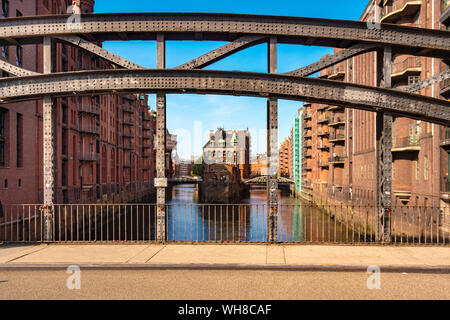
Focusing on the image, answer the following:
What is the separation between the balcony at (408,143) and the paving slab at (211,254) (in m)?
18.5

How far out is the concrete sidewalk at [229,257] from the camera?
23.8 feet

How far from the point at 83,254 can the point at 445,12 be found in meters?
23.8

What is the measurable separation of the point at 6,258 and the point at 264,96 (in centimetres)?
847

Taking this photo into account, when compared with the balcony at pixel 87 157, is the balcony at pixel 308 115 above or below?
above

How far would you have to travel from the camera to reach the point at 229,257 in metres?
7.96

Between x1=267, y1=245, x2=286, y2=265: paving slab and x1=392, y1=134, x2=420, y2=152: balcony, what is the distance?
715 inches

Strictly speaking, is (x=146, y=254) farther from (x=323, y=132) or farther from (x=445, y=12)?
(x=323, y=132)

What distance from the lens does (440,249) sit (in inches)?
350

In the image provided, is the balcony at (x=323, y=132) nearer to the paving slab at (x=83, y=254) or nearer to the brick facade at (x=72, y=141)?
the brick facade at (x=72, y=141)

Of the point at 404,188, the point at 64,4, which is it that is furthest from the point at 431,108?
the point at 64,4

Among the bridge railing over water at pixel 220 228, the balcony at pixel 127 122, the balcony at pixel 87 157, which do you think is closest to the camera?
the bridge railing over water at pixel 220 228

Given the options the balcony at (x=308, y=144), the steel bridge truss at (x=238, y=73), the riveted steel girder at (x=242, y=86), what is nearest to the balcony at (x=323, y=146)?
the balcony at (x=308, y=144)

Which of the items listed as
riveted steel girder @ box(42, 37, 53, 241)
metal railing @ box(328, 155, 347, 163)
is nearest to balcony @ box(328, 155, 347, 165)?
metal railing @ box(328, 155, 347, 163)

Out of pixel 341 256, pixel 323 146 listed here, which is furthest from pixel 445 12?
pixel 323 146
